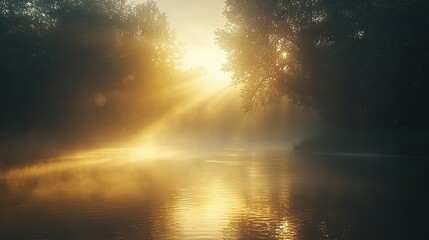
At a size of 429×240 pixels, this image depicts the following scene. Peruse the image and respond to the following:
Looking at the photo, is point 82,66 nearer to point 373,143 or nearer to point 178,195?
point 373,143

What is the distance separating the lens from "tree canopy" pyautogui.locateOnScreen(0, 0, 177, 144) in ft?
207

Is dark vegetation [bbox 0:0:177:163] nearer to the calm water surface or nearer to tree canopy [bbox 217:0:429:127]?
tree canopy [bbox 217:0:429:127]

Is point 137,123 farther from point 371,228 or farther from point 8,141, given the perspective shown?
point 371,228

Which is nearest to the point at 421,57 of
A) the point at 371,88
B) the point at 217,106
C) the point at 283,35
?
the point at 371,88

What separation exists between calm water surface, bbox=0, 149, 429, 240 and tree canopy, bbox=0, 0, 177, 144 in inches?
1300

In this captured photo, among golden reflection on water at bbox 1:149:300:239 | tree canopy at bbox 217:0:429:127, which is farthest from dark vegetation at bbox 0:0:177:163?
golden reflection on water at bbox 1:149:300:239

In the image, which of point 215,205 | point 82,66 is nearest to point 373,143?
point 215,205

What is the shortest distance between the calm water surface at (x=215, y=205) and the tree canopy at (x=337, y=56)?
628 inches

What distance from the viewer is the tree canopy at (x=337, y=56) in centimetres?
4550

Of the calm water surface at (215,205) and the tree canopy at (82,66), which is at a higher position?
the tree canopy at (82,66)

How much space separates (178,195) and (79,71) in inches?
1937

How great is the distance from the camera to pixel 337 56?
4891 centimetres

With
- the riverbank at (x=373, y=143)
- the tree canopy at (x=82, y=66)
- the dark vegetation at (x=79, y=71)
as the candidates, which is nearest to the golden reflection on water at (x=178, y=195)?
the riverbank at (x=373, y=143)

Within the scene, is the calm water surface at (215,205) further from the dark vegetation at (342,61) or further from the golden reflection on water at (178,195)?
the dark vegetation at (342,61)
